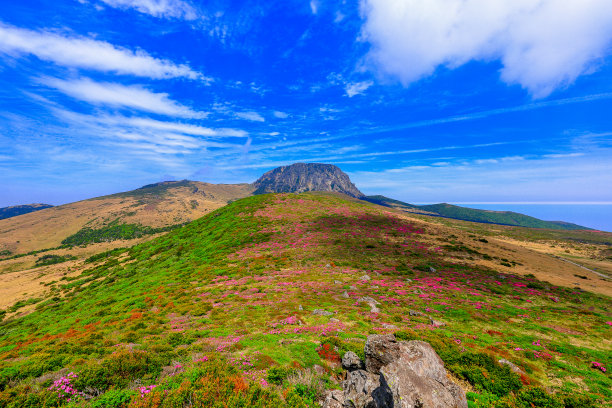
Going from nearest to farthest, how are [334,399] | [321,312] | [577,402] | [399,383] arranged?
[399,383]
[334,399]
[577,402]
[321,312]

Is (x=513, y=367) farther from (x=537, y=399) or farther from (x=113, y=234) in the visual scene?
(x=113, y=234)

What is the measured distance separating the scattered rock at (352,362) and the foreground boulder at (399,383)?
2.44 ft

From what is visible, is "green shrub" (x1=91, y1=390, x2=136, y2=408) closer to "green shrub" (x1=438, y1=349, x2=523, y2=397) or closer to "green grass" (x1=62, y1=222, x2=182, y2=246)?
"green shrub" (x1=438, y1=349, x2=523, y2=397)

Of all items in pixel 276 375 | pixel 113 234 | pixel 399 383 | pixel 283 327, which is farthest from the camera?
pixel 113 234

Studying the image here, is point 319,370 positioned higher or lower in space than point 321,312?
higher

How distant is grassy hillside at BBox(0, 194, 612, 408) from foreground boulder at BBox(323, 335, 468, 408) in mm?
1678

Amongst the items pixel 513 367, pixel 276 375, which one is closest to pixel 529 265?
pixel 513 367

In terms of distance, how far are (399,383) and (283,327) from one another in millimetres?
11385

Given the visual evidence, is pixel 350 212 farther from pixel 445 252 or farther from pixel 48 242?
pixel 48 242

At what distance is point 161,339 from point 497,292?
134 feet

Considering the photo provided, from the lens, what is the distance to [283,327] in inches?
690

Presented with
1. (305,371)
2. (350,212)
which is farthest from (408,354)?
(350,212)

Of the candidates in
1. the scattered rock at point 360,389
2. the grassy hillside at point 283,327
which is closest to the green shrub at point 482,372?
the grassy hillside at point 283,327

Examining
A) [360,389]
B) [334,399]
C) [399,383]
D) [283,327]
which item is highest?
[399,383]
